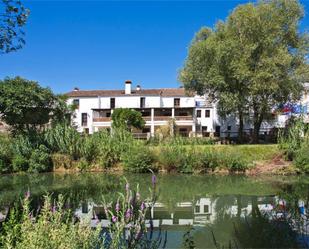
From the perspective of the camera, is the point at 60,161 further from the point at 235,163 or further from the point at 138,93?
the point at 138,93

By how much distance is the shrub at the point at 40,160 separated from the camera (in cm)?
2320

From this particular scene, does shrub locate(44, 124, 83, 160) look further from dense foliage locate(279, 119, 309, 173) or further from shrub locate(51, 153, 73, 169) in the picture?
dense foliage locate(279, 119, 309, 173)

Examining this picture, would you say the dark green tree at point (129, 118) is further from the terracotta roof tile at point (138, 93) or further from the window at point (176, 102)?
the window at point (176, 102)

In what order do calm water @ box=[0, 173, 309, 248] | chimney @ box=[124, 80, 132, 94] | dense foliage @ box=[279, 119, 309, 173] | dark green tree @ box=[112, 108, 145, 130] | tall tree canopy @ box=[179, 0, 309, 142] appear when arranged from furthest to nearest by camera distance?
chimney @ box=[124, 80, 132, 94] < dark green tree @ box=[112, 108, 145, 130] < tall tree canopy @ box=[179, 0, 309, 142] < dense foliage @ box=[279, 119, 309, 173] < calm water @ box=[0, 173, 309, 248]

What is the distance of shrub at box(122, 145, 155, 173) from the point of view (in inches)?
907

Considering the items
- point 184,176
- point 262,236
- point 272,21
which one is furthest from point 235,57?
point 262,236

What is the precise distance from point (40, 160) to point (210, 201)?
43.5 ft

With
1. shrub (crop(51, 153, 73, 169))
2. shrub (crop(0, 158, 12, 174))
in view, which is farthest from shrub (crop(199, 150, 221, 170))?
shrub (crop(0, 158, 12, 174))

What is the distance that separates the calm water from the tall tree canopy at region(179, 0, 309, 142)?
357 inches

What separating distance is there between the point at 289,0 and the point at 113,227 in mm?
29421

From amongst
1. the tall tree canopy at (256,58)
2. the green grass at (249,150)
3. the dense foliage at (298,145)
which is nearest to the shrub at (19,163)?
the green grass at (249,150)

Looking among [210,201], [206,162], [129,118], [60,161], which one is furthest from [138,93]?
[210,201]

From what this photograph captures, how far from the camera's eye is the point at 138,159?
2302 centimetres

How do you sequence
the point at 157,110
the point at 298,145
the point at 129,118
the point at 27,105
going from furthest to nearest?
the point at 157,110 < the point at 129,118 < the point at 27,105 < the point at 298,145
